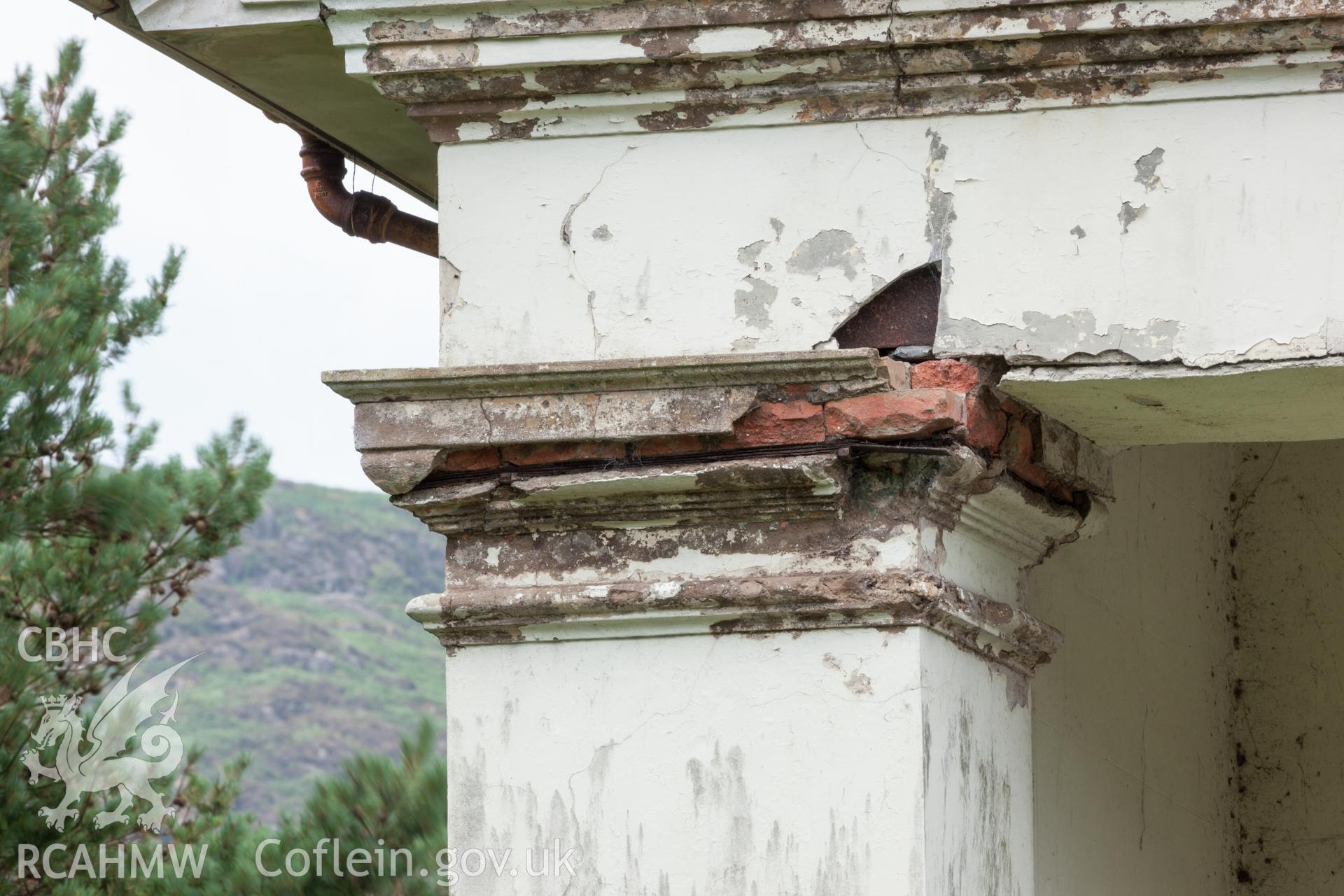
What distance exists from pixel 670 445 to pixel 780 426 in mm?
197

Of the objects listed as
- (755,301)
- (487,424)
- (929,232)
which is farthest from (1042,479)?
(487,424)

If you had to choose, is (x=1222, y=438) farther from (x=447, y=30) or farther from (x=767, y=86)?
(x=447, y=30)

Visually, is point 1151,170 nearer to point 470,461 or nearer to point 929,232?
point 929,232

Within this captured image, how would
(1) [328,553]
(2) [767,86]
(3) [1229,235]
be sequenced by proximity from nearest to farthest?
(3) [1229,235] < (2) [767,86] < (1) [328,553]

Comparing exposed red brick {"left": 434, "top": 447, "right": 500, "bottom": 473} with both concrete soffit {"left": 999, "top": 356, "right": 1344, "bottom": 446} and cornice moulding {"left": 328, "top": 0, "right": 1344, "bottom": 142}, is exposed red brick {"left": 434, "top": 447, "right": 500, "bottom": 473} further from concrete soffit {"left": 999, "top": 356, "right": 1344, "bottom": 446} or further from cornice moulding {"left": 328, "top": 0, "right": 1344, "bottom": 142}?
concrete soffit {"left": 999, "top": 356, "right": 1344, "bottom": 446}

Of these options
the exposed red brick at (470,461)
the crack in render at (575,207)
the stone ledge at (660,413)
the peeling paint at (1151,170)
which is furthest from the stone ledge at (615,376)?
the peeling paint at (1151,170)

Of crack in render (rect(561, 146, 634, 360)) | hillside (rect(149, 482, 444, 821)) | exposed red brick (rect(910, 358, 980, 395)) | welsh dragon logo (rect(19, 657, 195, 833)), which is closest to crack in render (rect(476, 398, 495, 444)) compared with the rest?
crack in render (rect(561, 146, 634, 360))

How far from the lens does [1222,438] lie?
10.7 ft

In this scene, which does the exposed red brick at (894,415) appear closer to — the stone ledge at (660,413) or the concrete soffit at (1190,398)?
the stone ledge at (660,413)

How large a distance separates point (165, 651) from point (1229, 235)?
39809 millimetres

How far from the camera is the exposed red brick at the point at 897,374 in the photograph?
9.39ft

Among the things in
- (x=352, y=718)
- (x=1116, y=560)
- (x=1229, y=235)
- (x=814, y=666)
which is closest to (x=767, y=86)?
(x=1229, y=235)

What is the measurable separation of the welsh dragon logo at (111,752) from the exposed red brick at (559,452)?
75.3 inches

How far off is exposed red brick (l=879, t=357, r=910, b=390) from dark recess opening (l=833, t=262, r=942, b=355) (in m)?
0.04
